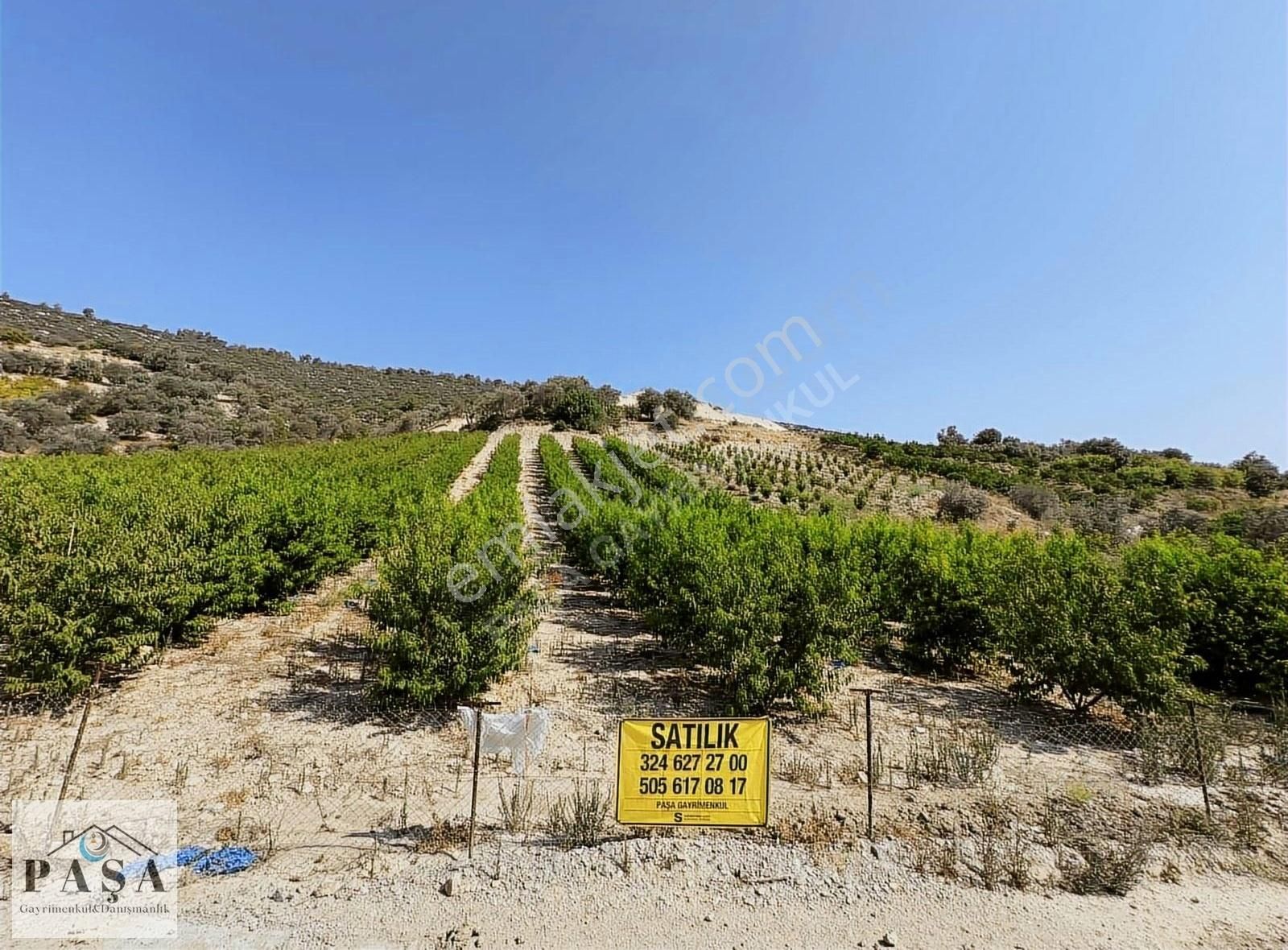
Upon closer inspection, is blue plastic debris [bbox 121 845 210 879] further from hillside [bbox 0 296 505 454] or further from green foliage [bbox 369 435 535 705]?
hillside [bbox 0 296 505 454]

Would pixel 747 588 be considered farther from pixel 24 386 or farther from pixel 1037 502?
pixel 24 386

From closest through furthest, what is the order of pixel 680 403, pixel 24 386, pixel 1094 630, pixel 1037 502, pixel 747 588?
pixel 1094 630 → pixel 747 588 → pixel 1037 502 → pixel 24 386 → pixel 680 403

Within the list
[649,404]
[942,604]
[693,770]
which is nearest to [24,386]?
[649,404]

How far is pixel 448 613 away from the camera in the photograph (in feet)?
24.0

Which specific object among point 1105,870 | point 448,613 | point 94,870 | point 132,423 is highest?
point 132,423

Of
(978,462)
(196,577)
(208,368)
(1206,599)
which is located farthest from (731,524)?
(208,368)

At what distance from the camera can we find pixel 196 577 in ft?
29.1

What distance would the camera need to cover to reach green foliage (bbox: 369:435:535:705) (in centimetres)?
714

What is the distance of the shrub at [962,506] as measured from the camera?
92.2ft

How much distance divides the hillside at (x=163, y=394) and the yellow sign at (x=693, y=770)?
41159 mm

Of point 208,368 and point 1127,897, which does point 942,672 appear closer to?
point 1127,897

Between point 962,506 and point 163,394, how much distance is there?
58.2m

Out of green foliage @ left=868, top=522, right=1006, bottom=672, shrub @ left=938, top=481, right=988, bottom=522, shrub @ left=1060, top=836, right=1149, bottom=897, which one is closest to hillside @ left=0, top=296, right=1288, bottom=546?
shrub @ left=938, top=481, right=988, bottom=522

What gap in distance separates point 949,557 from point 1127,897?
7170 mm
